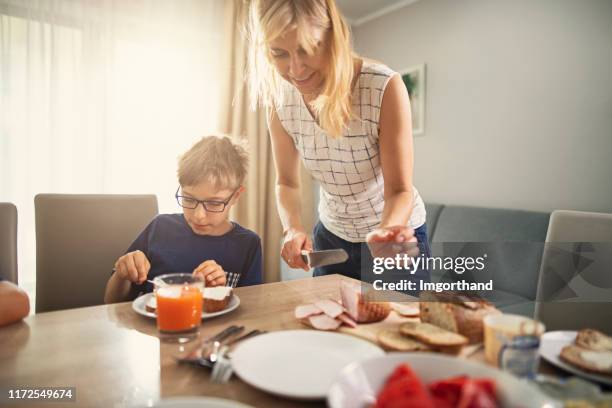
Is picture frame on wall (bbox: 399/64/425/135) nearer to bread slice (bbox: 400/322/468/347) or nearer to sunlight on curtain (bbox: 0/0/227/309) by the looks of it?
sunlight on curtain (bbox: 0/0/227/309)

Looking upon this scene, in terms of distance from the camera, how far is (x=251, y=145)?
374cm

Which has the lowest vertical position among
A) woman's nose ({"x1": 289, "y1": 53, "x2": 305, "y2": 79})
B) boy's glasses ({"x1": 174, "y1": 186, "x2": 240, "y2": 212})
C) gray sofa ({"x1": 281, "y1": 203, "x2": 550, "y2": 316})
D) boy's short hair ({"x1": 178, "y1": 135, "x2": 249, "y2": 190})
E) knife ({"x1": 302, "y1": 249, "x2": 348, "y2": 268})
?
gray sofa ({"x1": 281, "y1": 203, "x2": 550, "y2": 316})

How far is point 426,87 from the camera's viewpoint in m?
3.51

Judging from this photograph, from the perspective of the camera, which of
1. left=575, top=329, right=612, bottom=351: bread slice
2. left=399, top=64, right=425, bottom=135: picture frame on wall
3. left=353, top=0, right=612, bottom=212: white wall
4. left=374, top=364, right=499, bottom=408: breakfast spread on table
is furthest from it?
left=399, top=64, right=425, bottom=135: picture frame on wall

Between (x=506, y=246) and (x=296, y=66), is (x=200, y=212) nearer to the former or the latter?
(x=296, y=66)

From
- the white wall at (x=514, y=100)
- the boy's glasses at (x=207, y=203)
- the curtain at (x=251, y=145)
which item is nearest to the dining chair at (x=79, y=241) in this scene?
the boy's glasses at (x=207, y=203)

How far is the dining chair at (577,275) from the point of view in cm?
128

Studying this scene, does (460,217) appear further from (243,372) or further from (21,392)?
(21,392)

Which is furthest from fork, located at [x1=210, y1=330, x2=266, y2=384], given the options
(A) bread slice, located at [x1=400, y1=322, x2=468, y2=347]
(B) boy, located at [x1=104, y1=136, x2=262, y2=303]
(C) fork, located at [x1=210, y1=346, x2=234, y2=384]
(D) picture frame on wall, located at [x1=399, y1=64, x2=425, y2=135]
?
(D) picture frame on wall, located at [x1=399, y1=64, x2=425, y2=135]

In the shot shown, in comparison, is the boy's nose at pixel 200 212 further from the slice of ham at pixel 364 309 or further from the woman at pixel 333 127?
the slice of ham at pixel 364 309

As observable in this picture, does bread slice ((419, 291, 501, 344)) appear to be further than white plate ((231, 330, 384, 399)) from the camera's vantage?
Yes

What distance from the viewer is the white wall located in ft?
8.33

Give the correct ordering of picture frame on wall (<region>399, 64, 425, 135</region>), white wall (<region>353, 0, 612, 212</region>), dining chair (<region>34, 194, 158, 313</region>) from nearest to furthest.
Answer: dining chair (<region>34, 194, 158, 313</region>) < white wall (<region>353, 0, 612, 212</region>) < picture frame on wall (<region>399, 64, 425, 135</region>)

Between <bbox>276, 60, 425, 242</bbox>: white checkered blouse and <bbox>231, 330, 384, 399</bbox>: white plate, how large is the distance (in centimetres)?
75
